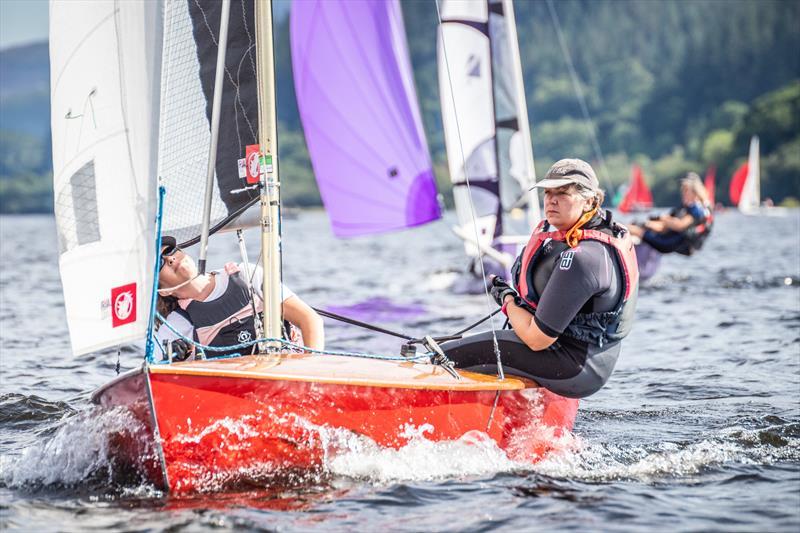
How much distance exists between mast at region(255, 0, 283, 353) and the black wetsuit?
93cm

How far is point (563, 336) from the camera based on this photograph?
4512 mm

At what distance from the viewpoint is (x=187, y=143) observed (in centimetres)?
436

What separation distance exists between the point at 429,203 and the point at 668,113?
98.7 meters

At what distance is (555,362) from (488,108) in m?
9.09

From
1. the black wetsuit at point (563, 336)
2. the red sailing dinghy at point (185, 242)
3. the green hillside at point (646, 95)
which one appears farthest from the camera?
the green hillside at point (646, 95)

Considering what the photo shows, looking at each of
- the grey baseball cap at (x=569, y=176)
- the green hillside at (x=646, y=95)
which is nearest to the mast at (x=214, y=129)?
the grey baseball cap at (x=569, y=176)

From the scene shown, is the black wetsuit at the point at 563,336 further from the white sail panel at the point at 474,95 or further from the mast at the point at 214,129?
the white sail panel at the point at 474,95

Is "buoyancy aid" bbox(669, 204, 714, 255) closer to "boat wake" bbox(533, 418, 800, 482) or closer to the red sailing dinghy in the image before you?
"boat wake" bbox(533, 418, 800, 482)

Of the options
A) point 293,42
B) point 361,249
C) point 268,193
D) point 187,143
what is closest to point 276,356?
point 268,193

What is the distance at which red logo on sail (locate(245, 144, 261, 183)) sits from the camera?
4.38 m

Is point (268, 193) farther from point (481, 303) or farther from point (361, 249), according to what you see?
point (361, 249)

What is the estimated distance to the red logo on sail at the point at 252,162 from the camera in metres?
4.38

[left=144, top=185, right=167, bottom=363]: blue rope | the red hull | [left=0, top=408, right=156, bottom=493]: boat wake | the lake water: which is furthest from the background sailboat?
[left=144, top=185, right=167, bottom=363]: blue rope

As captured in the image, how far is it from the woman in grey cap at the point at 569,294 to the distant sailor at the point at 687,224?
Result: 6.64 meters
